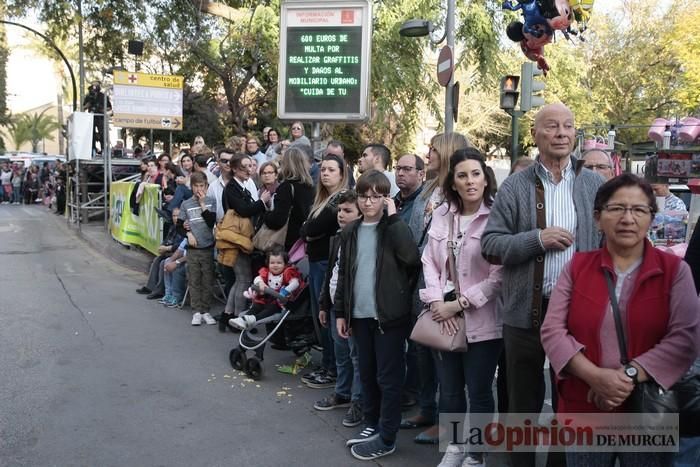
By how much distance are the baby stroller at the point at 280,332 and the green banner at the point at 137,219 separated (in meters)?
4.93

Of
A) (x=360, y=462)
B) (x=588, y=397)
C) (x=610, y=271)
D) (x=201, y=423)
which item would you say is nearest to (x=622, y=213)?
(x=610, y=271)

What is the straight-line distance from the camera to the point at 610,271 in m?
2.74

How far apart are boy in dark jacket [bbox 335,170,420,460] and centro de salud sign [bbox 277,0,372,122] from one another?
194 inches

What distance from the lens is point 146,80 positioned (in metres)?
17.5

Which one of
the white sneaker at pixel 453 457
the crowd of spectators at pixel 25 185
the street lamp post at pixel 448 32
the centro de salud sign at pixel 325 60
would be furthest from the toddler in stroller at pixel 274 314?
the crowd of spectators at pixel 25 185

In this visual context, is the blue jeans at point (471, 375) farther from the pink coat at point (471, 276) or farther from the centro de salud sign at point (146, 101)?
the centro de salud sign at point (146, 101)

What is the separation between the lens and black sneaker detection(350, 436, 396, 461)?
420 cm

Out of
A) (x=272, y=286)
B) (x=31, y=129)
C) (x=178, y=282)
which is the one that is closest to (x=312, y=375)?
(x=272, y=286)

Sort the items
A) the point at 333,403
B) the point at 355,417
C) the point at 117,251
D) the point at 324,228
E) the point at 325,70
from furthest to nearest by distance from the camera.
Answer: the point at 117,251, the point at 325,70, the point at 324,228, the point at 333,403, the point at 355,417

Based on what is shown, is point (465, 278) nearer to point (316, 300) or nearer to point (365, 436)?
point (365, 436)

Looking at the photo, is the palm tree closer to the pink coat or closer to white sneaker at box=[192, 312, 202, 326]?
white sneaker at box=[192, 312, 202, 326]

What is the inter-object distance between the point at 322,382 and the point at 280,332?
671 millimetres

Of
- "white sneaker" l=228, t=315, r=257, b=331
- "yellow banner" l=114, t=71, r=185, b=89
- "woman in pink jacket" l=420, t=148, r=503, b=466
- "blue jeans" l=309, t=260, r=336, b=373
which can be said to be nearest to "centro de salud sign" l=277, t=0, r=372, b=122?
"blue jeans" l=309, t=260, r=336, b=373

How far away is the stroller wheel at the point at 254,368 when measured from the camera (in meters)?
5.81
